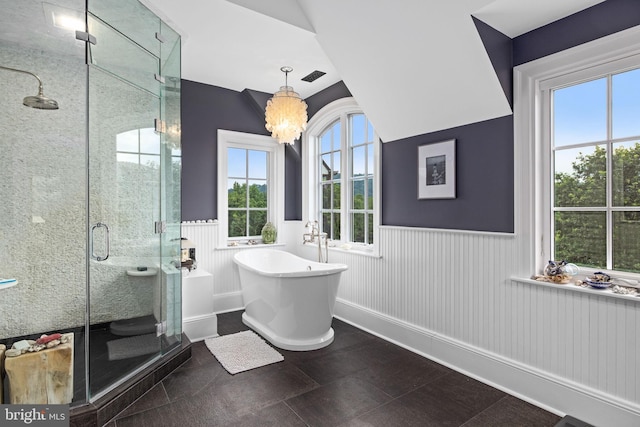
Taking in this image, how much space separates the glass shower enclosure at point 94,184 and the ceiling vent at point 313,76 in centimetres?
142

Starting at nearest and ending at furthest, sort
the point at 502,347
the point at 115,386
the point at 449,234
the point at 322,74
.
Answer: the point at 115,386 → the point at 502,347 → the point at 449,234 → the point at 322,74

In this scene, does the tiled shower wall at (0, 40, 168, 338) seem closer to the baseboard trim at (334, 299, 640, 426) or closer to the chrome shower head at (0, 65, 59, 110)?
the chrome shower head at (0, 65, 59, 110)

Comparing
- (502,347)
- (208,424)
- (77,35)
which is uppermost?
(77,35)

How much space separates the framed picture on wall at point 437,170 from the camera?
280 centimetres

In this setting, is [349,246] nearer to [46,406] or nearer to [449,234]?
[449,234]

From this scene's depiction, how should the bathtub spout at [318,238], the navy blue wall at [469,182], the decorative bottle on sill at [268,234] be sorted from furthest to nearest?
the decorative bottle on sill at [268,234] → the bathtub spout at [318,238] → the navy blue wall at [469,182]

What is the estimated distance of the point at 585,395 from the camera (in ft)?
6.70

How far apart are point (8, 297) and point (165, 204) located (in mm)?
1530

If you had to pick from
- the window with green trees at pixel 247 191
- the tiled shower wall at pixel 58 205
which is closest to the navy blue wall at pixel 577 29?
the tiled shower wall at pixel 58 205

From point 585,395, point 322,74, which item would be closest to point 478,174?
point 585,395

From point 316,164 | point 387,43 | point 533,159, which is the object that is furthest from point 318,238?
point 533,159

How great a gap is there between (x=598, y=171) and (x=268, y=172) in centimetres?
357

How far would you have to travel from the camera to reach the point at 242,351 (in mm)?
2996

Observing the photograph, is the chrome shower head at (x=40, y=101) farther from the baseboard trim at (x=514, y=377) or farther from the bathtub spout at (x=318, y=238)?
the baseboard trim at (x=514, y=377)
